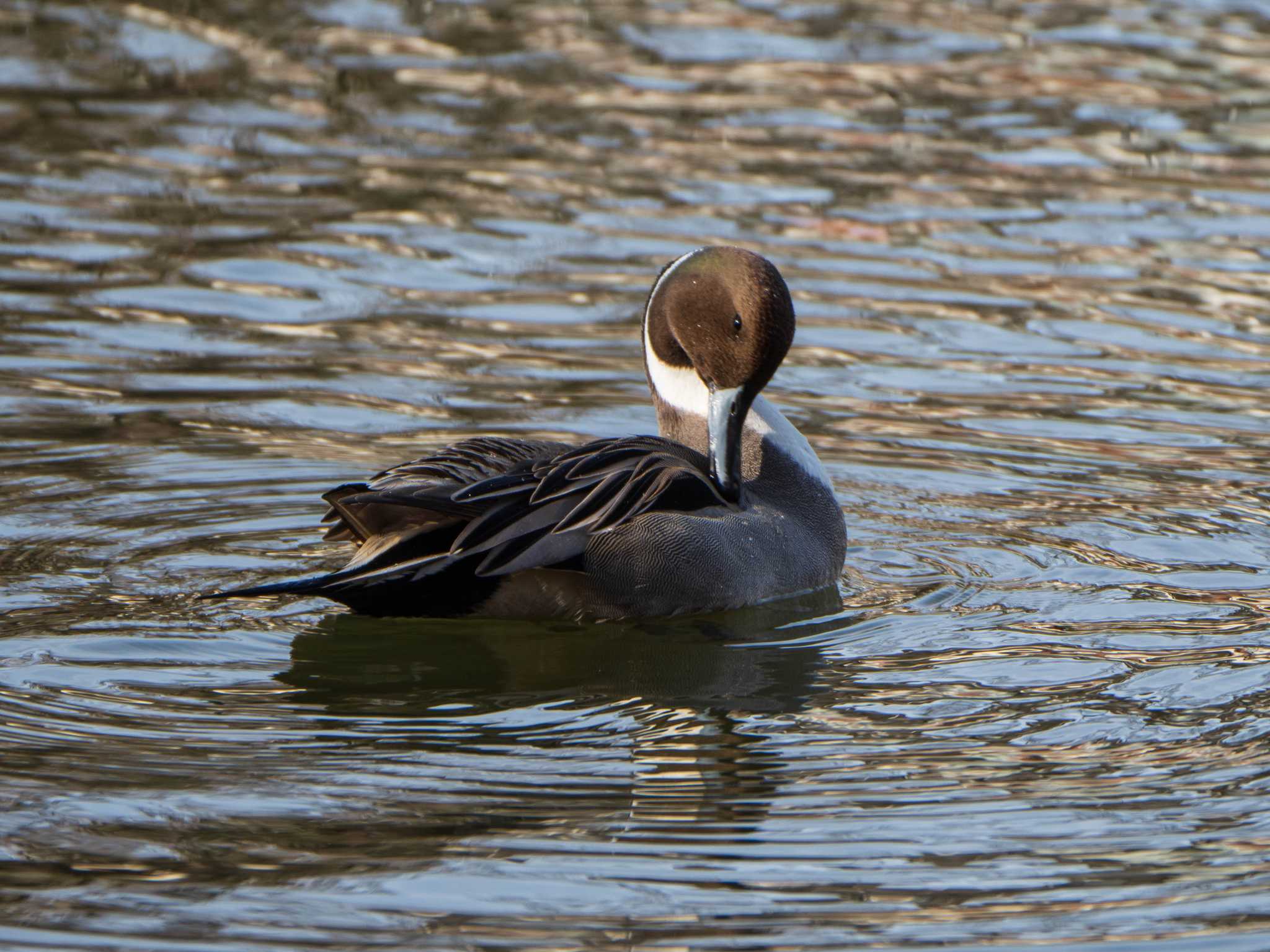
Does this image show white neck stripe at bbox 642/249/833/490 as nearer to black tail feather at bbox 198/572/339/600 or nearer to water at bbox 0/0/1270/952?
water at bbox 0/0/1270/952

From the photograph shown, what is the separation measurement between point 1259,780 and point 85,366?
5745 mm

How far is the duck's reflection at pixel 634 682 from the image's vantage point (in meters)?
5.40

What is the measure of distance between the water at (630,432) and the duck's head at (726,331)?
2.15 feet

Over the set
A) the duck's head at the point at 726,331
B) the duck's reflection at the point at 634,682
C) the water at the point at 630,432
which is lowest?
the duck's reflection at the point at 634,682

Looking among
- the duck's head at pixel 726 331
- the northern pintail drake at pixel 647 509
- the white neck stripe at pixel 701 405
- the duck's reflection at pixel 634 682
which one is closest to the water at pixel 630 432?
the duck's reflection at pixel 634 682

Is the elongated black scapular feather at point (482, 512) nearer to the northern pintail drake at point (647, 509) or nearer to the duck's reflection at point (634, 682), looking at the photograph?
the northern pintail drake at point (647, 509)

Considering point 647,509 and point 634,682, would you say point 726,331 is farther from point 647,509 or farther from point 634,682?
point 634,682

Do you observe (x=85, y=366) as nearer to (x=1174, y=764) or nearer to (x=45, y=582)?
(x=45, y=582)

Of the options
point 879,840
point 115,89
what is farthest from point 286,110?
point 879,840

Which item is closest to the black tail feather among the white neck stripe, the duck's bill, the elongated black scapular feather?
the elongated black scapular feather

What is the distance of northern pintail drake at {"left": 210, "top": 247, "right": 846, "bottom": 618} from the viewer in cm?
640

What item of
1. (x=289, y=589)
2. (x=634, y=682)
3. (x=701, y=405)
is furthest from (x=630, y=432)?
(x=289, y=589)

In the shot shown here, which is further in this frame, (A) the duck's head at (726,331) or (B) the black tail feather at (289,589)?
(A) the duck's head at (726,331)

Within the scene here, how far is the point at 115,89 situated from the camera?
1398 centimetres
